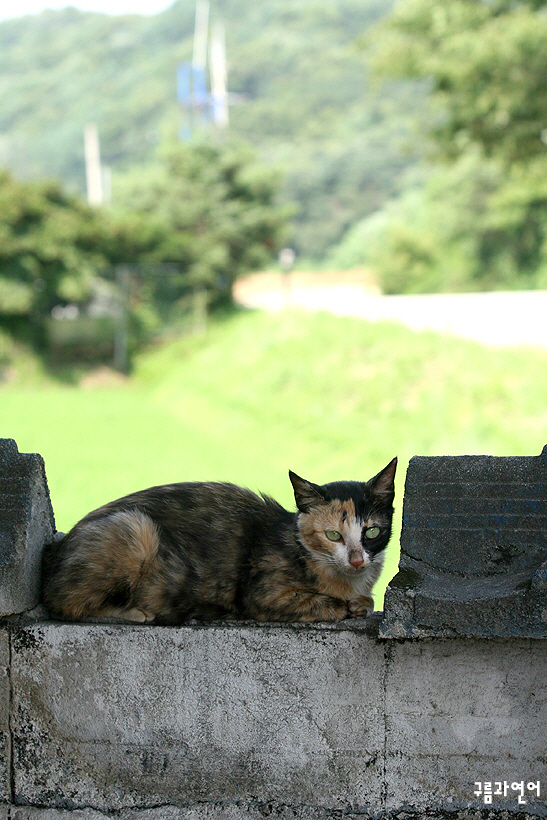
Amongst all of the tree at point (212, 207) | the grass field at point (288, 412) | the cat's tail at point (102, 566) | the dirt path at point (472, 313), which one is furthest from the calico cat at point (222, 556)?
the tree at point (212, 207)

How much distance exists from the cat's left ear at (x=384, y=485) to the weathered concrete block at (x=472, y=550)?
37 centimetres

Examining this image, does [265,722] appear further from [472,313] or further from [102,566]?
[472,313]

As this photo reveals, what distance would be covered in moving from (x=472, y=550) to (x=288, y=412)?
43.9 ft

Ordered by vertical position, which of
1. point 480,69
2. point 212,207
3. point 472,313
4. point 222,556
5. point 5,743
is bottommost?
point 5,743

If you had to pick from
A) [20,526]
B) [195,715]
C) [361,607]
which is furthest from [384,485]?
[20,526]

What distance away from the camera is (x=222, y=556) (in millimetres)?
2104

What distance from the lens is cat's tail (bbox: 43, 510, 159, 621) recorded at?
1.88m

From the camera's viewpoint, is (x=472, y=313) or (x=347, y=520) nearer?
(x=347, y=520)

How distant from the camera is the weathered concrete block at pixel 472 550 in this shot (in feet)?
5.22

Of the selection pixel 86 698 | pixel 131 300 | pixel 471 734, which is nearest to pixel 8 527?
pixel 86 698

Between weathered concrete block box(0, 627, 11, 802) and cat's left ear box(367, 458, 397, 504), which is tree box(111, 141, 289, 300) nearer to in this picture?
cat's left ear box(367, 458, 397, 504)

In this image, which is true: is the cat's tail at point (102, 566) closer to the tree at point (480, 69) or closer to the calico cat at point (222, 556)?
the calico cat at point (222, 556)

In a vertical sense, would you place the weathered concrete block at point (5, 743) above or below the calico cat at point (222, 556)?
below

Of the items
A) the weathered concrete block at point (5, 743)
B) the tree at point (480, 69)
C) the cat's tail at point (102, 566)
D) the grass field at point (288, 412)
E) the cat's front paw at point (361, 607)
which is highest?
the tree at point (480, 69)
